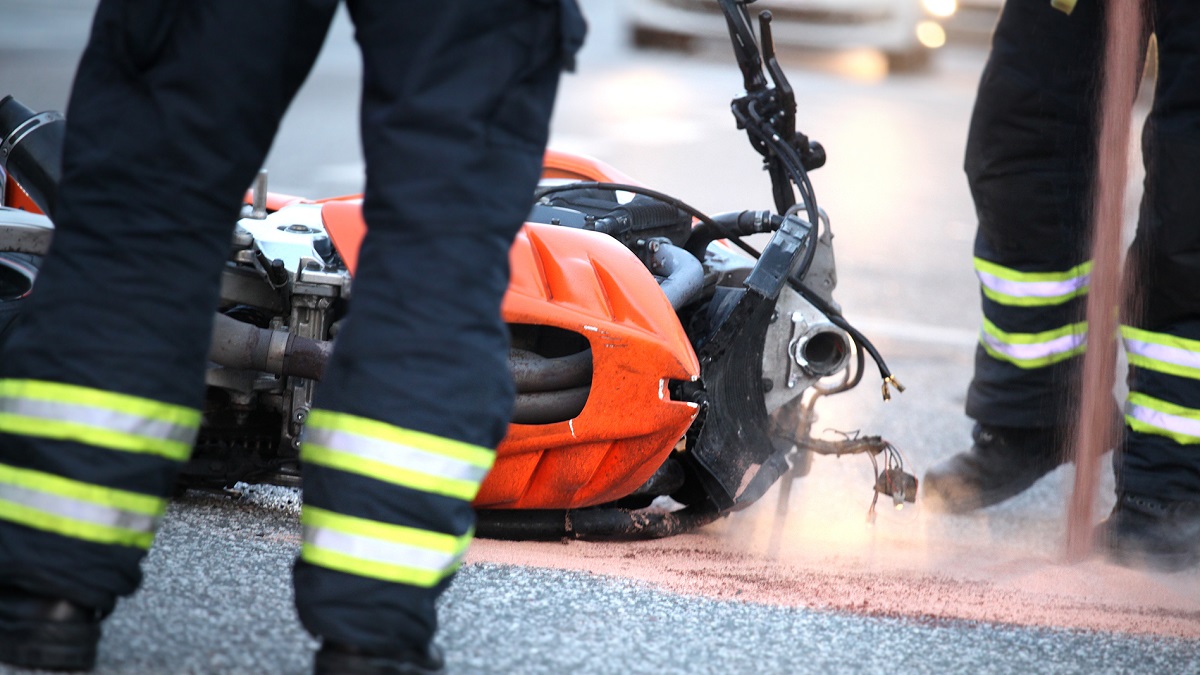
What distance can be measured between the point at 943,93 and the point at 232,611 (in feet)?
37.9

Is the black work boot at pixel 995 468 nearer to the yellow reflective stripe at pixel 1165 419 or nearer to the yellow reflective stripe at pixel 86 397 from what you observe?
the yellow reflective stripe at pixel 1165 419

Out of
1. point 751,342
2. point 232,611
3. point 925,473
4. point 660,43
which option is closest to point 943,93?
point 660,43

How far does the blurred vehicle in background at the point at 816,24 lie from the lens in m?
13.6

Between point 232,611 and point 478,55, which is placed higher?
point 478,55

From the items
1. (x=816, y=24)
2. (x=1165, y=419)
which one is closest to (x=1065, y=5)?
(x=1165, y=419)

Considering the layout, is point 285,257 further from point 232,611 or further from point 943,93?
point 943,93

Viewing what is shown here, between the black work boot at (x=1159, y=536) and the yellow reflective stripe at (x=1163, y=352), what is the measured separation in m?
0.29

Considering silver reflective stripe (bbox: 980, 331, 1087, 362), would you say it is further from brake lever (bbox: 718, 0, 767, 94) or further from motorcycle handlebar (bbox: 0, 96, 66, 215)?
motorcycle handlebar (bbox: 0, 96, 66, 215)

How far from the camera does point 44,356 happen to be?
5.69ft

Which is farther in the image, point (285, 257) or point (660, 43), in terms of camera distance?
point (660, 43)

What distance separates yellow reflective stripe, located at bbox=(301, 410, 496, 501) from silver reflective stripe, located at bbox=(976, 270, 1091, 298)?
7.00ft

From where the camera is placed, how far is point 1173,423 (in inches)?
122

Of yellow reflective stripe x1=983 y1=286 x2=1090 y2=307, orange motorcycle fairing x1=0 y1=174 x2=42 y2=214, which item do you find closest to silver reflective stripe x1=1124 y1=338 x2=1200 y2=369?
yellow reflective stripe x1=983 y1=286 x2=1090 y2=307

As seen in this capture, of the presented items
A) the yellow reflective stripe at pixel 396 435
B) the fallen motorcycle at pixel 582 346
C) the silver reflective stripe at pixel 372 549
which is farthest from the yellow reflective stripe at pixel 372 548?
the fallen motorcycle at pixel 582 346
